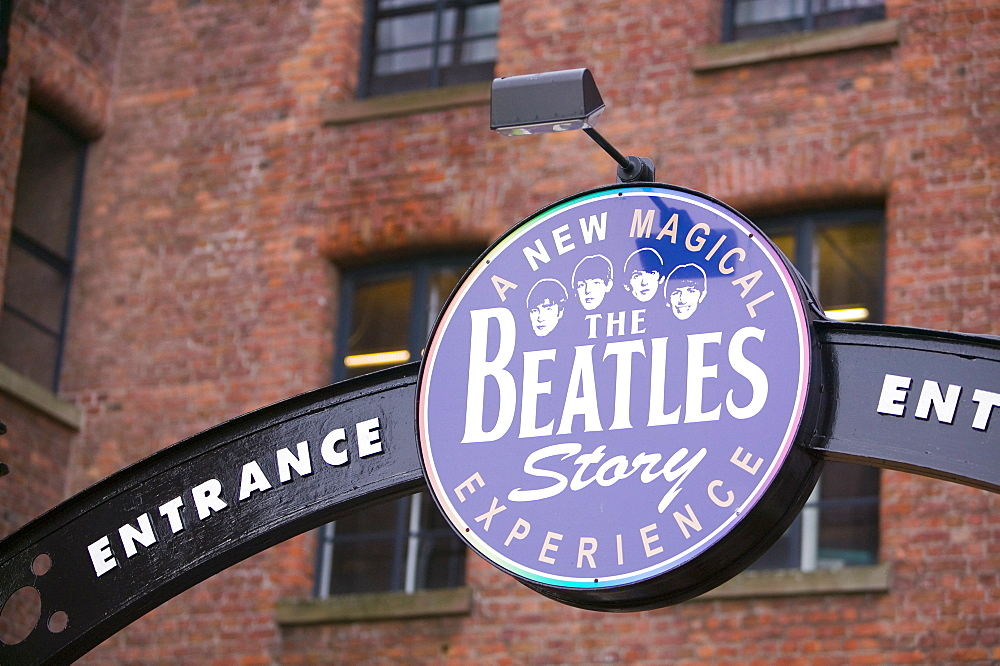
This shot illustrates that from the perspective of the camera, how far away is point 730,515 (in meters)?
4.84

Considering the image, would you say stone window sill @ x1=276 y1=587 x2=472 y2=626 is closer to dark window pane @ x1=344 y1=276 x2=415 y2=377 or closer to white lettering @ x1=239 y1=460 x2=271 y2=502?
dark window pane @ x1=344 y1=276 x2=415 y2=377

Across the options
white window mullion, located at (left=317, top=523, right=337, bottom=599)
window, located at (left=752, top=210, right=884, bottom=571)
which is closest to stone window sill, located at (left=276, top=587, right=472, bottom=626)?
white window mullion, located at (left=317, top=523, right=337, bottom=599)

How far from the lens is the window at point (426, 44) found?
41.7 ft

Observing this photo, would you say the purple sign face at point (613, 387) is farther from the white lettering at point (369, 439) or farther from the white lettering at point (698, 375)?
the white lettering at point (369, 439)

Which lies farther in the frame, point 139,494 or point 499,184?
point 499,184

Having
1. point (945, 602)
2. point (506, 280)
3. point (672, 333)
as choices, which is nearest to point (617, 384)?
point (672, 333)

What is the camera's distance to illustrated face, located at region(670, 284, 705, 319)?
5223 mm

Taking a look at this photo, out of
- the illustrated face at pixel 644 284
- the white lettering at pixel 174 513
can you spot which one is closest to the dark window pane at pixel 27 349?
the white lettering at pixel 174 513

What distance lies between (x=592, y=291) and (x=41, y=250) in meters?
8.19

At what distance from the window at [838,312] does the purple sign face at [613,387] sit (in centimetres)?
539

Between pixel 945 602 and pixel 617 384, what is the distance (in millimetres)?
5325

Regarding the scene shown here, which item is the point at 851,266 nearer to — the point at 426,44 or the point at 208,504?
the point at 426,44

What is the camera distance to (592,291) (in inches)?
214

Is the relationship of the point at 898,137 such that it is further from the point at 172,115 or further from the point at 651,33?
the point at 172,115
